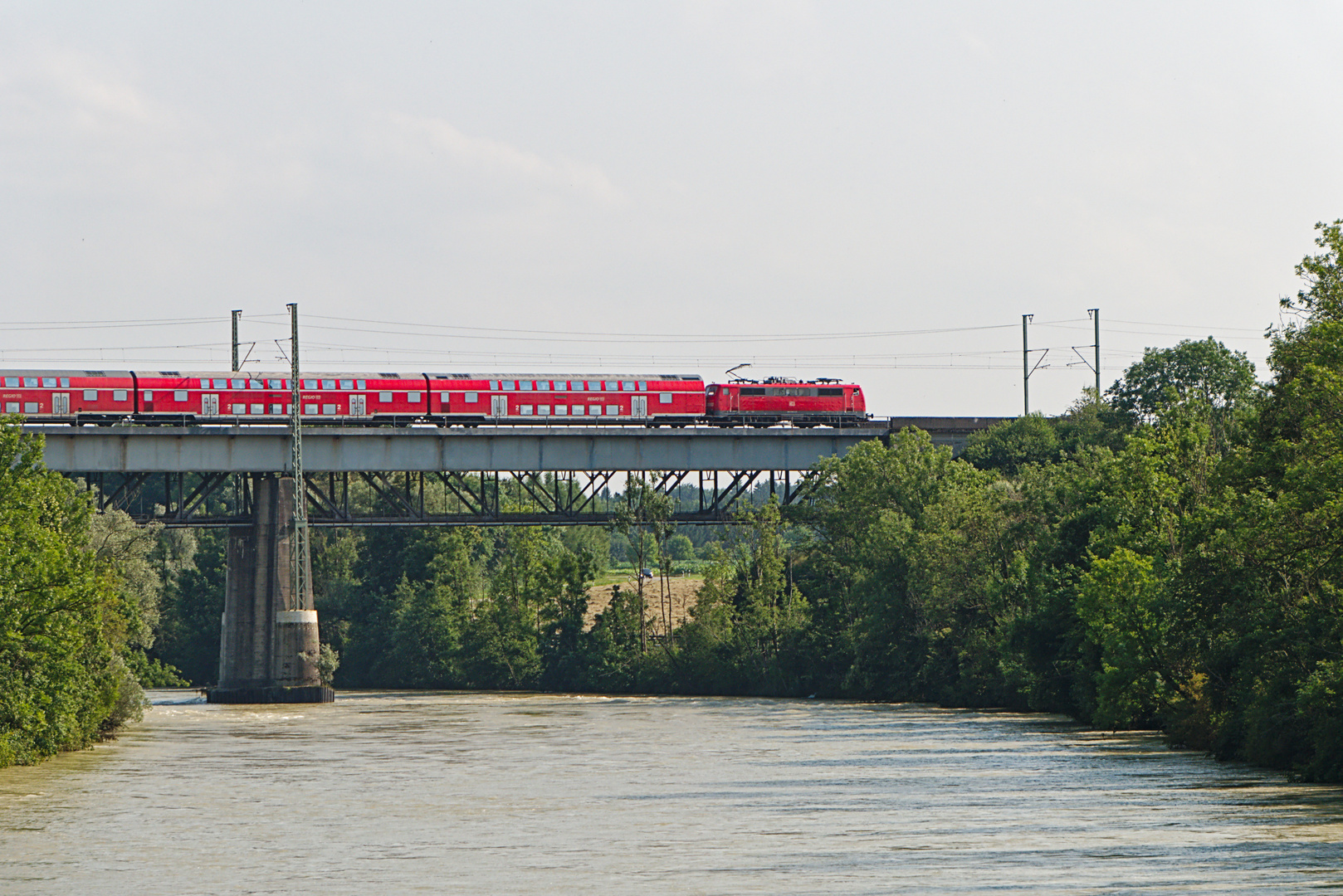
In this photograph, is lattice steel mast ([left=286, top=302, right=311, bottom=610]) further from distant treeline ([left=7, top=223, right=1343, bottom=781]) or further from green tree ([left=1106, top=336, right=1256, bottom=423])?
green tree ([left=1106, top=336, right=1256, bottom=423])

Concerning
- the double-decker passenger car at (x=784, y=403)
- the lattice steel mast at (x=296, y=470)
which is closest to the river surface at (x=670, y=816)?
the lattice steel mast at (x=296, y=470)

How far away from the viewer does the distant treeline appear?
41688 millimetres

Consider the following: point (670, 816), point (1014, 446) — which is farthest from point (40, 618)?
point (1014, 446)

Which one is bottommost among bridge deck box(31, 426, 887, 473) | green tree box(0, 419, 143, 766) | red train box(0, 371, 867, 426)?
green tree box(0, 419, 143, 766)

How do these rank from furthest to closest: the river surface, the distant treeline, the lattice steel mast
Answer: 1. the lattice steel mast
2. the distant treeline
3. the river surface

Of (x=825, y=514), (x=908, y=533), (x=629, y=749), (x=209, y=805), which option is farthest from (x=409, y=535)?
(x=209, y=805)

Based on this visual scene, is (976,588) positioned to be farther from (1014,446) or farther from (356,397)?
(356,397)

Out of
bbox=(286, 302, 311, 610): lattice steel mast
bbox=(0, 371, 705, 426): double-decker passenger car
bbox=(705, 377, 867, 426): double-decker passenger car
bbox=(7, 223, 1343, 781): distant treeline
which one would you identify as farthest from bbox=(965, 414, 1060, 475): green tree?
bbox=(286, 302, 311, 610): lattice steel mast

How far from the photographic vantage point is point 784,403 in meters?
98.7

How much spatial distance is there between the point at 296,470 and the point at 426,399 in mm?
9573

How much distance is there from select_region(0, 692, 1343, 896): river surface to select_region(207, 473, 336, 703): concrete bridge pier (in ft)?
84.0

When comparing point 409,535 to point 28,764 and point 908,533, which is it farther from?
point 28,764

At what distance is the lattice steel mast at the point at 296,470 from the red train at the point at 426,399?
2.12 m

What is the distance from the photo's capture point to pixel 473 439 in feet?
301
